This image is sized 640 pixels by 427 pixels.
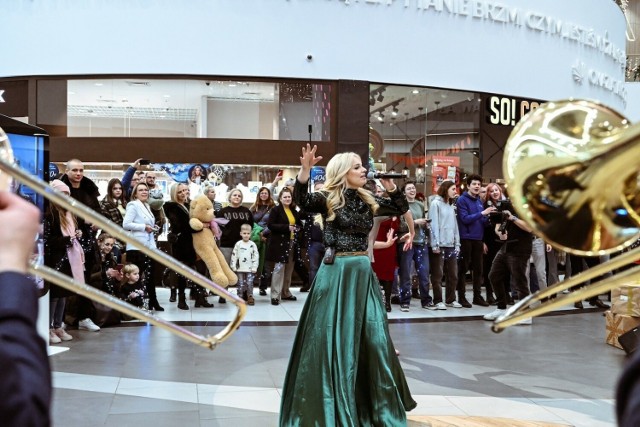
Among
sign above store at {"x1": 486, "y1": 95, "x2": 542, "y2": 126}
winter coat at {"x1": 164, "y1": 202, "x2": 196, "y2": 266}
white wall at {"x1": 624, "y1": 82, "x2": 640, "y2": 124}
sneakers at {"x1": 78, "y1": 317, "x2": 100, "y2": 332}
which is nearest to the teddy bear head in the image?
winter coat at {"x1": 164, "y1": 202, "x2": 196, "y2": 266}

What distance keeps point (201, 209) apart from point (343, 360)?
5.37 m

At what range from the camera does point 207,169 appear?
1195 centimetres

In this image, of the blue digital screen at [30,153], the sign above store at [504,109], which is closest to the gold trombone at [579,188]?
the blue digital screen at [30,153]

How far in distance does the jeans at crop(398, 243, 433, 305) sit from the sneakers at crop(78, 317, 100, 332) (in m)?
3.94

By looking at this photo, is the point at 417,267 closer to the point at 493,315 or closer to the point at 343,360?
the point at 493,315

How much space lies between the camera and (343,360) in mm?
4324

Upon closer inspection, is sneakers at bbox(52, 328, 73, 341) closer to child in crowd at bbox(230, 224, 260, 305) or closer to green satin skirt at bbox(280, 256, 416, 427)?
child in crowd at bbox(230, 224, 260, 305)

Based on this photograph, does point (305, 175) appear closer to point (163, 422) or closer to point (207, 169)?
point (163, 422)

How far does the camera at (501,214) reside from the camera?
9297mm

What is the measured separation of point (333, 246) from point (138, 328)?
4.20 metres

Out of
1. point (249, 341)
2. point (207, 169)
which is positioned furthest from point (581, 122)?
point (207, 169)

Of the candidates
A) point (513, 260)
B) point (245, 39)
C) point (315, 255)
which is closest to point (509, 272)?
point (513, 260)

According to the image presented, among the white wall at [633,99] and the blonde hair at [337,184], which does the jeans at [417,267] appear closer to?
the blonde hair at [337,184]

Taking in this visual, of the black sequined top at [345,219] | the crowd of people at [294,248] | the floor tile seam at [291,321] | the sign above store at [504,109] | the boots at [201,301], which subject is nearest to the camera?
the black sequined top at [345,219]
